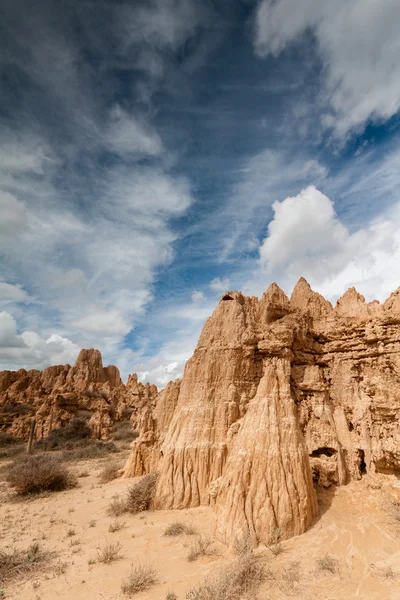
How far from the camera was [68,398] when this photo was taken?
3334 centimetres

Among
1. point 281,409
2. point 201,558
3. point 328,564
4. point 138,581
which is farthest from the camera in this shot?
point 281,409

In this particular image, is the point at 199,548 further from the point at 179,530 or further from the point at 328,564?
the point at 328,564

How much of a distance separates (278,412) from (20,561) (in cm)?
786

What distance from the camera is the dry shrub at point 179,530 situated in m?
8.83

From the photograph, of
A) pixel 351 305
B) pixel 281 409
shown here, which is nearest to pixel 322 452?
pixel 281 409

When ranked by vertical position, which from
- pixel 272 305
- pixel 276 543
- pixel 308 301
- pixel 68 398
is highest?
pixel 308 301

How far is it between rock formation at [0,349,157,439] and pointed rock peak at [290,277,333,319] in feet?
77.5

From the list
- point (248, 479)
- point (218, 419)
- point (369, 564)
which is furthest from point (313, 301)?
point (369, 564)

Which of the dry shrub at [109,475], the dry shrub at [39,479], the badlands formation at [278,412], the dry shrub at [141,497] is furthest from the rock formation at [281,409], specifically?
the dry shrub at [39,479]

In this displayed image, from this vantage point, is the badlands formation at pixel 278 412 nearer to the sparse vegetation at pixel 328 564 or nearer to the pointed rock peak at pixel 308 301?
the pointed rock peak at pixel 308 301

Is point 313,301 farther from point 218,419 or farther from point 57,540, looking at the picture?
point 57,540

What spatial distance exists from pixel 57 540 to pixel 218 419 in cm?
615

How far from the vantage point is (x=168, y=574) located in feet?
22.7

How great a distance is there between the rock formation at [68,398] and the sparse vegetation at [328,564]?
2620 cm
